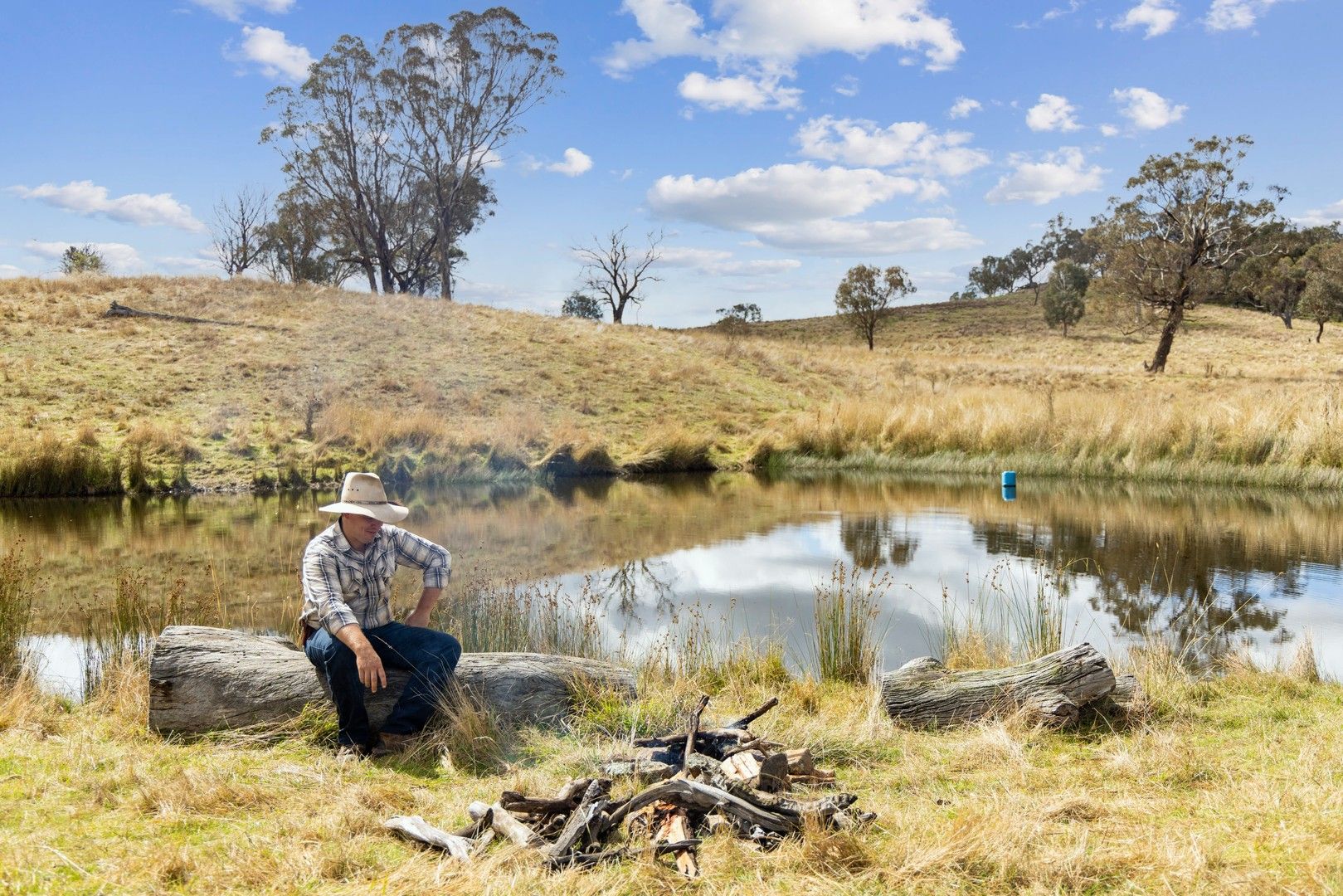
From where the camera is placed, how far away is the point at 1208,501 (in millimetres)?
16281

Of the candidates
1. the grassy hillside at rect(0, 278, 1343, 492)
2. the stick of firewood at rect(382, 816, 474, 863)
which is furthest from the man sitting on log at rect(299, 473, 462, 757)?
the grassy hillside at rect(0, 278, 1343, 492)

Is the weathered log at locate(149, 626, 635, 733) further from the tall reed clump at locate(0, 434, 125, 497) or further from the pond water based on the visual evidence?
the tall reed clump at locate(0, 434, 125, 497)

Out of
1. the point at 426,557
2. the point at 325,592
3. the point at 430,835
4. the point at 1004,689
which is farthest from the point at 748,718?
the point at 325,592

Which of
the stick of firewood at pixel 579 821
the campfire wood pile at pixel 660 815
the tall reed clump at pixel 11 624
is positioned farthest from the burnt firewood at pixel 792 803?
the tall reed clump at pixel 11 624

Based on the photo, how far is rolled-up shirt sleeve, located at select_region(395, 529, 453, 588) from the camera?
572 cm

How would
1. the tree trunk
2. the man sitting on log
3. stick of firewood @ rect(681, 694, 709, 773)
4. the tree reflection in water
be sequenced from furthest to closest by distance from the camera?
the tree trunk, the tree reflection in water, the man sitting on log, stick of firewood @ rect(681, 694, 709, 773)

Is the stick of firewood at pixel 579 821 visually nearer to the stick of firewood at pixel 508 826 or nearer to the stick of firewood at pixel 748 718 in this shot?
the stick of firewood at pixel 508 826

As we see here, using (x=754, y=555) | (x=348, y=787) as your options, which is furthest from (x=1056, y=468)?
(x=348, y=787)

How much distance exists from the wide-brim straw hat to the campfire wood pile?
1757 mm

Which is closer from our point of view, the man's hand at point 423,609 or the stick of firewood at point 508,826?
the stick of firewood at point 508,826

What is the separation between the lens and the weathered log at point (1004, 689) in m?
5.65

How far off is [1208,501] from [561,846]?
51.2ft

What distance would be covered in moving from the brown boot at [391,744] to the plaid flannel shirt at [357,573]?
64cm

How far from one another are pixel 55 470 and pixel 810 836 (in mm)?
20626
